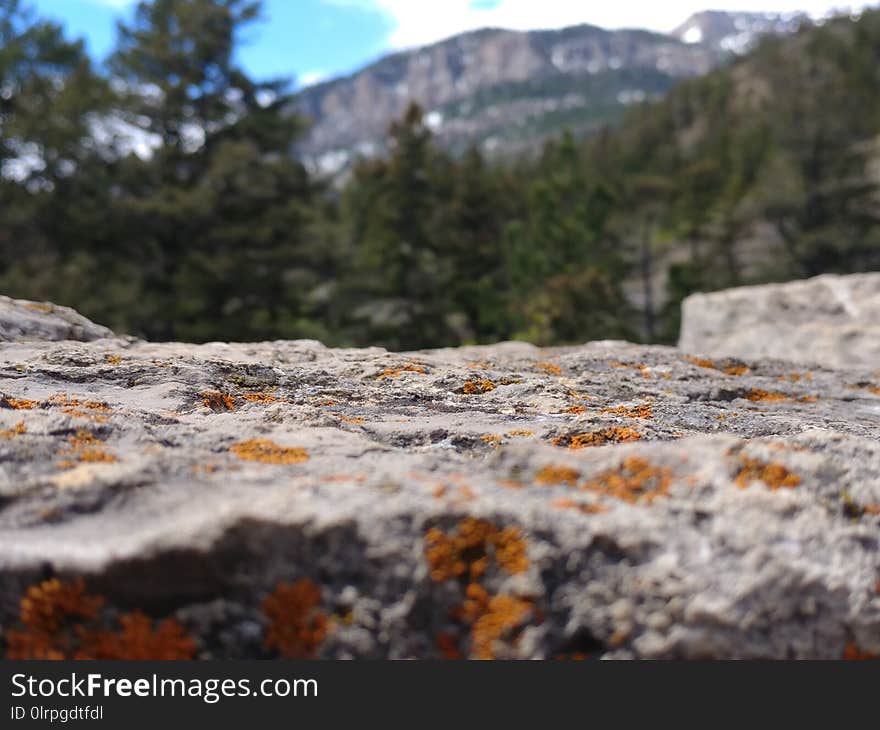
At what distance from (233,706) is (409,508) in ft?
2.15

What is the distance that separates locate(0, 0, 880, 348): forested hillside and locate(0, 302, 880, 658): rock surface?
15.1 meters

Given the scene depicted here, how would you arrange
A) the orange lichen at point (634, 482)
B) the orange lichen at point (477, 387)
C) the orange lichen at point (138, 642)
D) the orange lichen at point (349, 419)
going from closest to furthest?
1. the orange lichen at point (138, 642)
2. the orange lichen at point (634, 482)
3. the orange lichen at point (349, 419)
4. the orange lichen at point (477, 387)

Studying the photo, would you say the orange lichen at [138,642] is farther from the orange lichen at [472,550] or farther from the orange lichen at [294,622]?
the orange lichen at [472,550]

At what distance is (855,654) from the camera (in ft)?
5.93

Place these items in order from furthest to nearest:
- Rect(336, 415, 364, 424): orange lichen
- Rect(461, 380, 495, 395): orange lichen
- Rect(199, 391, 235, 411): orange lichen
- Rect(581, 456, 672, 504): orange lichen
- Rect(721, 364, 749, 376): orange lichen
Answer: Rect(721, 364, 749, 376): orange lichen < Rect(461, 380, 495, 395): orange lichen < Rect(199, 391, 235, 411): orange lichen < Rect(336, 415, 364, 424): orange lichen < Rect(581, 456, 672, 504): orange lichen

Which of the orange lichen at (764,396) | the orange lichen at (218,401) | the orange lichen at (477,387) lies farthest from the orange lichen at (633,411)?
the orange lichen at (218,401)

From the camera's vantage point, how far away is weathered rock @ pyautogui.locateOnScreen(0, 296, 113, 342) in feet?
14.3

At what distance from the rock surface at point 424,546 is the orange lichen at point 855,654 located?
0.03 feet

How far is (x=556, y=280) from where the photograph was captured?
22906 millimetres

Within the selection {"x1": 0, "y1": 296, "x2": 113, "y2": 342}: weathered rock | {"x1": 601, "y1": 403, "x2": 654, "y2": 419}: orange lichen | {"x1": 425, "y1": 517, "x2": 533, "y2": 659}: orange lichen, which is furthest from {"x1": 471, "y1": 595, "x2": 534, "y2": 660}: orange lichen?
{"x1": 0, "y1": 296, "x2": 113, "y2": 342}: weathered rock

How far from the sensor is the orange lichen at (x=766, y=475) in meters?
2.08

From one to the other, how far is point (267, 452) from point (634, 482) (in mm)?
1263

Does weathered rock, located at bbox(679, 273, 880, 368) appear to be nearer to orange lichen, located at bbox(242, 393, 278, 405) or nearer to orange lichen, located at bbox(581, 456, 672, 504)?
orange lichen, located at bbox(242, 393, 278, 405)

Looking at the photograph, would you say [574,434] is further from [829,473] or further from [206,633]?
[206,633]
